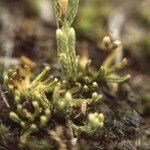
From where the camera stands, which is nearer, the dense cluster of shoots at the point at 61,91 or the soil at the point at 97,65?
the dense cluster of shoots at the point at 61,91

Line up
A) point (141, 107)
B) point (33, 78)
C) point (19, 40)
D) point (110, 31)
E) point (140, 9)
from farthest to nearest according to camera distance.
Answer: point (140, 9) < point (110, 31) < point (19, 40) < point (141, 107) < point (33, 78)

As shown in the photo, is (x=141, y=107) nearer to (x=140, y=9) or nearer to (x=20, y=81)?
(x=20, y=81)

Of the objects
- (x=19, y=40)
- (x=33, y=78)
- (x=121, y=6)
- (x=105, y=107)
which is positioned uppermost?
(x=121, y=6)

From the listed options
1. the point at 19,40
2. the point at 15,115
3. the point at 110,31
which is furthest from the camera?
the point at 110,31

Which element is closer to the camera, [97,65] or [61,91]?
[61,91]

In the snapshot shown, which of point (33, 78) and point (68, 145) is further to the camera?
point (33, 78)

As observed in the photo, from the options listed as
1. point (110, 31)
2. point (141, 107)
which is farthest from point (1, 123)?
point (110, 31)

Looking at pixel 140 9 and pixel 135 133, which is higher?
pixel 140 9

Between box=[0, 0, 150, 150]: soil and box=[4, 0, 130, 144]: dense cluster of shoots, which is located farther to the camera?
box=[0, 0, 150, 150]: soil
